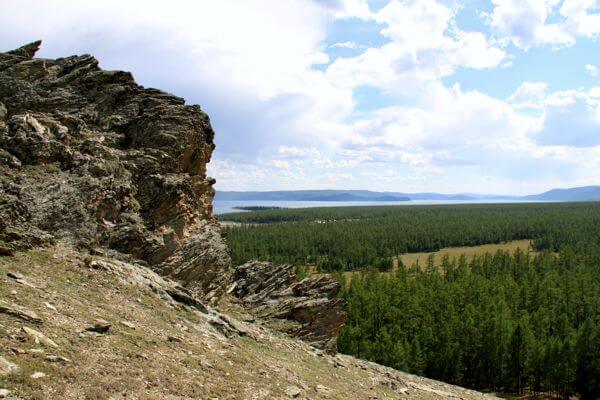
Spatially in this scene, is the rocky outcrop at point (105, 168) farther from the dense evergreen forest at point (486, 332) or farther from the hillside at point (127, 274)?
the dense evergreen forest at point (486, 332)

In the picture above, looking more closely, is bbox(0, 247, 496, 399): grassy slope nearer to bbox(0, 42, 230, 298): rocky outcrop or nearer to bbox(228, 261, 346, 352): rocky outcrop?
bbox(0, 42, 230, 298): rocky outcrop

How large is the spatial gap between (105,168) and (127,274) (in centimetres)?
840

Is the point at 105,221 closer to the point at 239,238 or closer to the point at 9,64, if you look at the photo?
the point at 9,64

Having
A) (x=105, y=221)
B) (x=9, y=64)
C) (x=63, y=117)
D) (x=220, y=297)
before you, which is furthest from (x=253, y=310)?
(x=9, y=64)

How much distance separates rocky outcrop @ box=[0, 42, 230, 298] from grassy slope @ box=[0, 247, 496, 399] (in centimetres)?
338

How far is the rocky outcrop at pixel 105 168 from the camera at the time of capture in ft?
78.0

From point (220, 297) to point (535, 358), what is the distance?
5005cm

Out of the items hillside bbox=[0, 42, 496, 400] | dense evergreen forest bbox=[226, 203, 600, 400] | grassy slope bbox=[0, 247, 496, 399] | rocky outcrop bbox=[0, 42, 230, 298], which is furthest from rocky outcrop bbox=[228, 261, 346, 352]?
dense evergreen forest bbox=[226, 203, 600, 400]

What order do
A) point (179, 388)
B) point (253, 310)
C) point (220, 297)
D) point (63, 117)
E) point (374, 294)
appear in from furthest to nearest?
point (374, 294), point (253, 310), point (220, 297), point (63, 117), point (179, 388)

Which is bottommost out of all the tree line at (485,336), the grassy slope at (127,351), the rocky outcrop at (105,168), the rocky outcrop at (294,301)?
the tree line at (485,336)

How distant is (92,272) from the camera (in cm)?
2102

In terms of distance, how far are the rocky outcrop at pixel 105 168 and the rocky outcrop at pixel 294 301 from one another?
650 cm

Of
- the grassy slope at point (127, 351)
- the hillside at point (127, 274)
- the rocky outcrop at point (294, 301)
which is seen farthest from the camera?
the rocky outcrop at point (294, 301)

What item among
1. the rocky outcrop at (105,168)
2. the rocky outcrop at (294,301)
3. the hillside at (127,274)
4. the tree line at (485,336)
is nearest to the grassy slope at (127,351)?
the hillside at (127,274)
